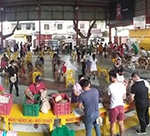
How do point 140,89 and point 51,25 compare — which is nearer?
point 140,89

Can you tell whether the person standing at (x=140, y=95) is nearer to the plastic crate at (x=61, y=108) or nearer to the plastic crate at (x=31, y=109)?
the plastic crate at (x=61, y=108)

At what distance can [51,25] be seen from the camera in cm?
4378

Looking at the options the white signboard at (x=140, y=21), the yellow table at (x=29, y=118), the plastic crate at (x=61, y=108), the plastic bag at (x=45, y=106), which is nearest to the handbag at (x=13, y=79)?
the yellow table at (x=29, y=118)

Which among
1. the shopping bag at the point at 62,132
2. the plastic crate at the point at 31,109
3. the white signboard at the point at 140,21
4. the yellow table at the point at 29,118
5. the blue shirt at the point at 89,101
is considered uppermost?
the white signboard at the point at 140,21

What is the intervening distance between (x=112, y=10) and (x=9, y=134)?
2637 cm

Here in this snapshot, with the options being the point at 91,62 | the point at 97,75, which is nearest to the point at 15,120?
the point at 91,62

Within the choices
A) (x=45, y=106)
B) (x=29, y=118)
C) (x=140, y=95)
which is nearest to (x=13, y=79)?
(x=45, y=106)

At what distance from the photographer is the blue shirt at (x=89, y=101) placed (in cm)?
484

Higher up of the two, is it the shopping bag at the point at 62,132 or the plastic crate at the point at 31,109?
the plastic crate at the point at 31,109

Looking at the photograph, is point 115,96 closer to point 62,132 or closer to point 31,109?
point 62,132

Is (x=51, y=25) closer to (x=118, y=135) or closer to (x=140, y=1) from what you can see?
(x=140, y=1)

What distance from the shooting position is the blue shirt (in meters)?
4.84

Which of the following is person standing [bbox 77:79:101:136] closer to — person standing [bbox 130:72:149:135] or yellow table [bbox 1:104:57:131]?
yellow table [bbox 1:104:57:131]

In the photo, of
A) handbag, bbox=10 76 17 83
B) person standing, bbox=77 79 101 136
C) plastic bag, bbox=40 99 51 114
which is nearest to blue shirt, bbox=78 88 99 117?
person standing, bbox=77 79 101 136
